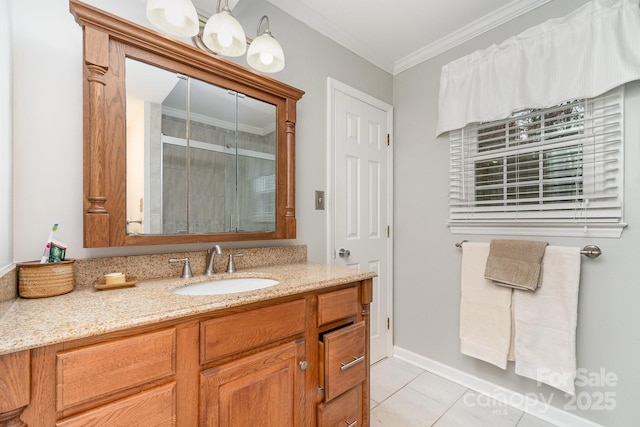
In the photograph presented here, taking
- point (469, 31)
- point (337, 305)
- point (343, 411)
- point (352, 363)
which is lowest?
point (343, 411)

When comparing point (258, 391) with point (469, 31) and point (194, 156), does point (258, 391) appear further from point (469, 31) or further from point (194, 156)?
point (469, 31)

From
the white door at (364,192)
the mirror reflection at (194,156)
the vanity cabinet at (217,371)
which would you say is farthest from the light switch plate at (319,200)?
the vanity cabinet at (217,371)

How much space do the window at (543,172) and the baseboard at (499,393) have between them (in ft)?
3.34

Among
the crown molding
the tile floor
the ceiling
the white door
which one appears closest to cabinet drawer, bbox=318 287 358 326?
the white door

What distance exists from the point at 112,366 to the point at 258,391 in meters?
0.47

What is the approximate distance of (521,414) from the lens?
1.73m

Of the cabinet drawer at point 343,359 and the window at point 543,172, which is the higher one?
the window at point 543,172

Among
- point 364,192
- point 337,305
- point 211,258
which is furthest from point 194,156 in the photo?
point 364,192

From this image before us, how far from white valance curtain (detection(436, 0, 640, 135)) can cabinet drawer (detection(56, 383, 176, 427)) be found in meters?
2.18

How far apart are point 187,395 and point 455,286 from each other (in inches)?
73.2

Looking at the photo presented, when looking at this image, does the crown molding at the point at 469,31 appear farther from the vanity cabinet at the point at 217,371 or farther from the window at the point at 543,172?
the vanity cabinet at the point at 217,371

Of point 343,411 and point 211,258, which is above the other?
point 211,258

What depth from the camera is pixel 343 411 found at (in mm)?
1284

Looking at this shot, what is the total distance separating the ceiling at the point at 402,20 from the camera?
5.83 ft
